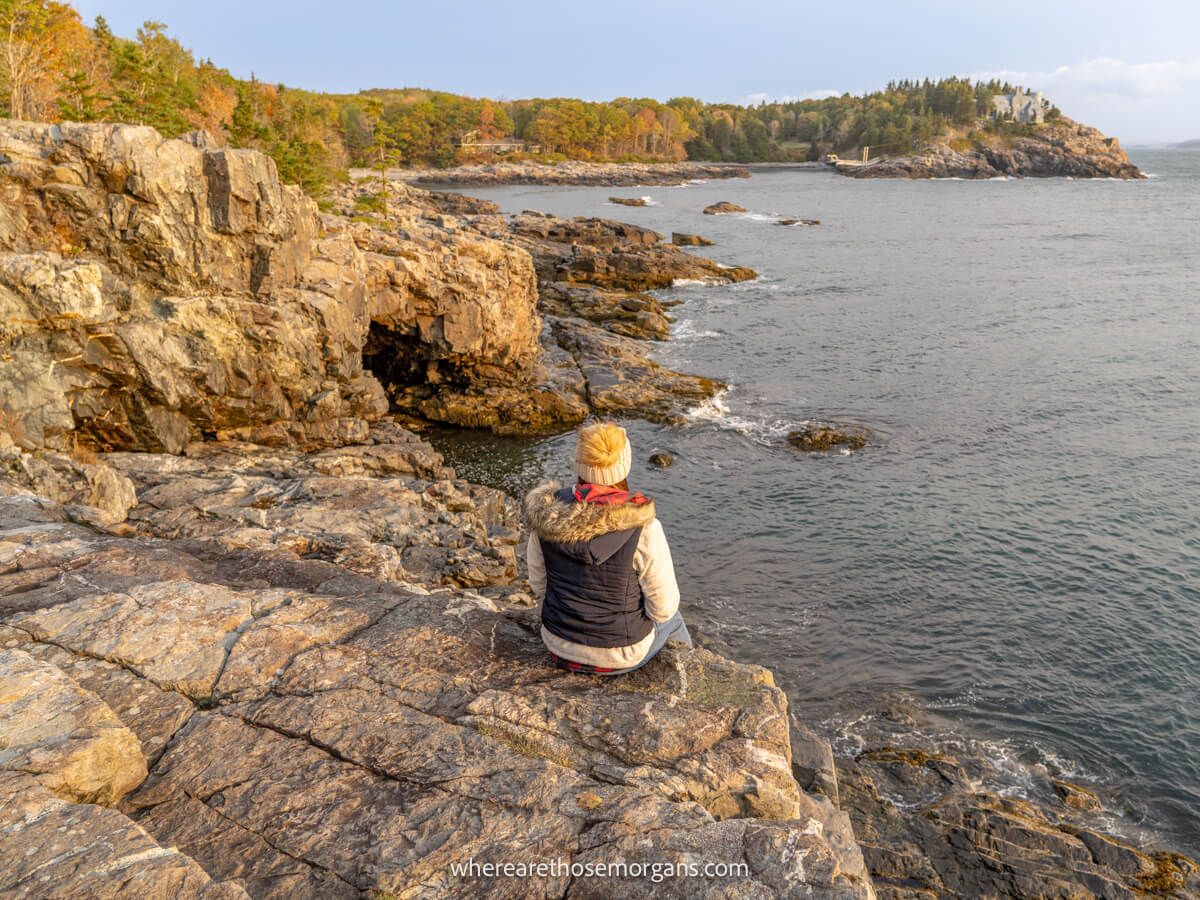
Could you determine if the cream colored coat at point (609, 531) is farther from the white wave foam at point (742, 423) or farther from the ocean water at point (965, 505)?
the white wave foam at point (742, 423)

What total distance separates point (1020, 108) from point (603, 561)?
24122 centimetres

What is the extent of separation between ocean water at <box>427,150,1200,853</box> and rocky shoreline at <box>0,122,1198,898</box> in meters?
3.05

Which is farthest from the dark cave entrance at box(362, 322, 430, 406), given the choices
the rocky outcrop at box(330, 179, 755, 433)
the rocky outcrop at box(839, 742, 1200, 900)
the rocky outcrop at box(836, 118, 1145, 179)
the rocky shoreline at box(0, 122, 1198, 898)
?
the rocky outcrop at box(836, 118, 1145, 179)

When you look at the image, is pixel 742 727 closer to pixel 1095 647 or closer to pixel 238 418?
pixel 1095 647

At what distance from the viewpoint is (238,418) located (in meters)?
23.3

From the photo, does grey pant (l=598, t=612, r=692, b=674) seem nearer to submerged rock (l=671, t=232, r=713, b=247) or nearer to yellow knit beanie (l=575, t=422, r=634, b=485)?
yellow knit beanie (l=575, t=422, r=634, b=485)

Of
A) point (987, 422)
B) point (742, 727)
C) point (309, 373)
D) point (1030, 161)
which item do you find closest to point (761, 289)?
point (987, 422)

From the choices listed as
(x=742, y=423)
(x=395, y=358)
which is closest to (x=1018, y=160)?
(x=742, y=423)

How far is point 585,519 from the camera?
6.48 metres

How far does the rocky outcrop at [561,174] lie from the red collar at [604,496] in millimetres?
150413

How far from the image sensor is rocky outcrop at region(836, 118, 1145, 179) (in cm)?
15950

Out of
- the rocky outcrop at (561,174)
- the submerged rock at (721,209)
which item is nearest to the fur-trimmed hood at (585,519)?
the submerged rock at (721,209)

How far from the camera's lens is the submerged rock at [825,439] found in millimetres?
28812

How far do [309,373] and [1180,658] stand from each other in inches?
1001
